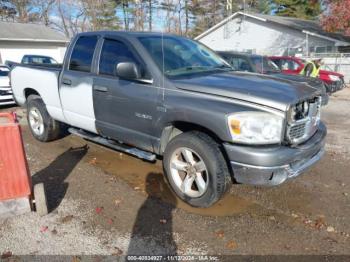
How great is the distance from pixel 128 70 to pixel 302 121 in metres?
2.06

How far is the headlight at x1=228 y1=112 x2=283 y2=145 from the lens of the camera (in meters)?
3.30

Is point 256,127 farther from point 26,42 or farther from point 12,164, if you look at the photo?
point 26,42

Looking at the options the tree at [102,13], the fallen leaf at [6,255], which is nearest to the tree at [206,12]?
the tree at [102,13]

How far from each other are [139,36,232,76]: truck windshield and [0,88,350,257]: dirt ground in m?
1.58

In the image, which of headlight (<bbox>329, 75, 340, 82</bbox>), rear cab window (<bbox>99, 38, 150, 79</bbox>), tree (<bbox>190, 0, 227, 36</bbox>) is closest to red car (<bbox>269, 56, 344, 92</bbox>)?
headlight (<bbox>329, 75, 340, 82</bbox>)

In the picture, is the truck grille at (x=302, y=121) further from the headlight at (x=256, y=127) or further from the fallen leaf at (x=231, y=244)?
the fallen leaf at (x=231, y=244)

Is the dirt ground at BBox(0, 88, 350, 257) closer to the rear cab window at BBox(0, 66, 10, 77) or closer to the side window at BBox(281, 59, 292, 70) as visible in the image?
the rear cab window at BBox(0, 66, 10, 77)

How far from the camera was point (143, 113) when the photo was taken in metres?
4.18

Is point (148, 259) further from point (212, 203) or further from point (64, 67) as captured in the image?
point (64, 67)

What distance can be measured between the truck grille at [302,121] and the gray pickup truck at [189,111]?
0.01 m

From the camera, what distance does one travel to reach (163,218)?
3678 mm

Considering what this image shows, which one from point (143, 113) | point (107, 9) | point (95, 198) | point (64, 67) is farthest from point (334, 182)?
point (107, 9)

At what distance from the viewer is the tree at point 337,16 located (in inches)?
675

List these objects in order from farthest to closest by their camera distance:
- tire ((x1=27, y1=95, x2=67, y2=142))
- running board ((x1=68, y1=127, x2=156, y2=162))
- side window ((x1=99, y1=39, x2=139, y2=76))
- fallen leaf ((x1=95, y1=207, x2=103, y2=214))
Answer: tire ((x1=27, y1=95, x2=67, y2=142)), side window ((x1=99, y1=39, x2=139, y2=76)), running board ((x1=68, y1=127, x2=156, y2=162)), fallen leaf ((x1=95, y1=207, x2=103, y2=214))
